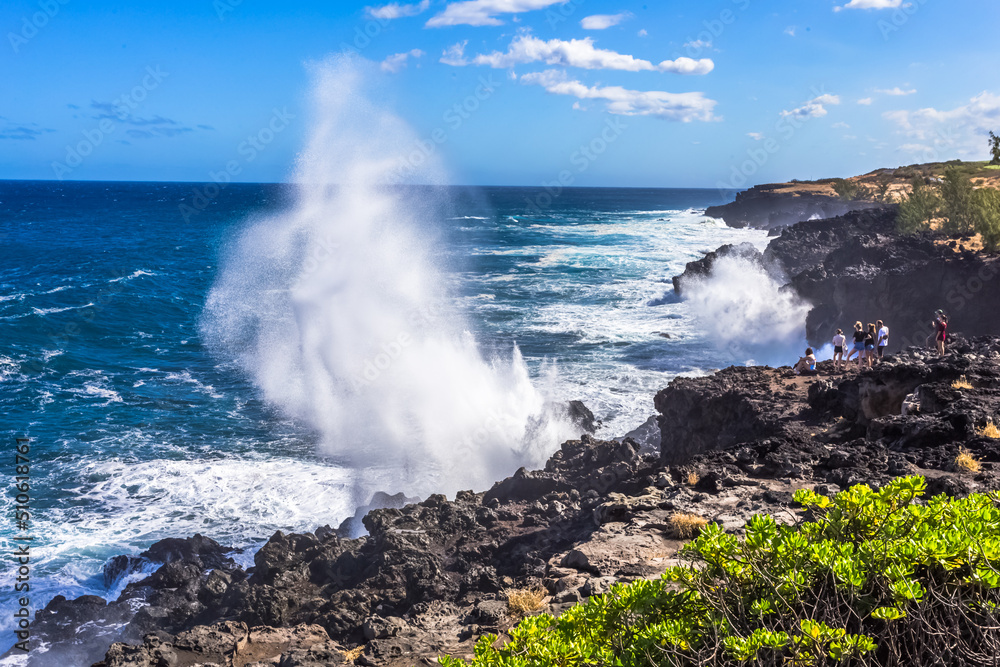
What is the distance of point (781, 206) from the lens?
8425 centimetres

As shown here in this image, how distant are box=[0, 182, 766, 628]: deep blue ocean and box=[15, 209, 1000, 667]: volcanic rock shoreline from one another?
6.89ft

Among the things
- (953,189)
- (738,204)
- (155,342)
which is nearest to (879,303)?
(953,189)

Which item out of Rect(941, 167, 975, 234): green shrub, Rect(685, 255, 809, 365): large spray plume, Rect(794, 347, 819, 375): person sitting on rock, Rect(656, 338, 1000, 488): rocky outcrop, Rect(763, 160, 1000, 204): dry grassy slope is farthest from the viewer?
Rect(763, 160, 1000, 204): dry grassy slope

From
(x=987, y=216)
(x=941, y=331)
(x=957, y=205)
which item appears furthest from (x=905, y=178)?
(x=941, y=331)

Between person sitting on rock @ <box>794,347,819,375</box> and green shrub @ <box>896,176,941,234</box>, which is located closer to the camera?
person sitting on rock @ <box>794,347,819,375</box>

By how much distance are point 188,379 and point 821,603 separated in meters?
25.3

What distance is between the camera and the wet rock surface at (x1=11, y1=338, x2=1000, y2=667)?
28.2ft

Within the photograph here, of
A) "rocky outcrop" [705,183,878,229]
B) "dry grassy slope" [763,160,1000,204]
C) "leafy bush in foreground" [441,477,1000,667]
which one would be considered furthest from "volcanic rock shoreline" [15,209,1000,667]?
"rocky outcrop" [705,183,878,229]

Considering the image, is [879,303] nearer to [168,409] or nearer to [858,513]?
[858,513]

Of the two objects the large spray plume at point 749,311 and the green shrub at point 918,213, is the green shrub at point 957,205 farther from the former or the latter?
the large spray plume at point 749,311

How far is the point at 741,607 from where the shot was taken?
13.7 feet

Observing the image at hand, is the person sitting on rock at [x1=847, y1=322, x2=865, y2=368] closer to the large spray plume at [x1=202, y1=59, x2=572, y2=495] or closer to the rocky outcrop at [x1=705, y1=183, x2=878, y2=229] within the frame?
the large spray plume at [x1=202, y1=59, x2=572, y2=495]

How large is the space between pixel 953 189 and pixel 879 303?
10.5 metres

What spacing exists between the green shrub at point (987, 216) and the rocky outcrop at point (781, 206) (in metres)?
30.0
